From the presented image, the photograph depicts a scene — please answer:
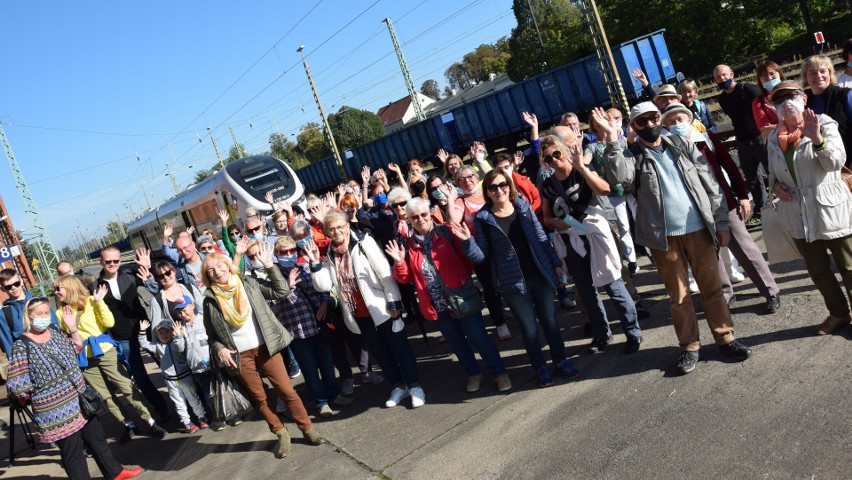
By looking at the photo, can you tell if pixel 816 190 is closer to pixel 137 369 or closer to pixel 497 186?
pixel 497 186

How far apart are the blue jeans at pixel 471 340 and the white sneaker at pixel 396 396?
0.70m

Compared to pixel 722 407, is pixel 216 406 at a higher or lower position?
higher

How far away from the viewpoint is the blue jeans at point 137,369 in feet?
23.4

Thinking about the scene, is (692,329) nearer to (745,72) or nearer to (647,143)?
(647,143)

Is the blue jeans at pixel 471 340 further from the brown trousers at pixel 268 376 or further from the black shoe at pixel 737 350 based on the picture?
the black shoe at pixel 737 350

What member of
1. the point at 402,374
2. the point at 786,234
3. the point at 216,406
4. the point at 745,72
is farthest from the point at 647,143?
the point at 745,72

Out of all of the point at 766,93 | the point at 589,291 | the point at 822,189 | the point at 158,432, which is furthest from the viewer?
the point at 158,432

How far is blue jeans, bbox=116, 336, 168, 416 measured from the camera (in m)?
7.13

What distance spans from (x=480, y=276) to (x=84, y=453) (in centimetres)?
389

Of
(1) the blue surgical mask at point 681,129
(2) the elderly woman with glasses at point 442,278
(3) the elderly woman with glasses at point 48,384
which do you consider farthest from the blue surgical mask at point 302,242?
(1) the blue surgical mask at point 681,129

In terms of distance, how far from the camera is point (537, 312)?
5.31 meters

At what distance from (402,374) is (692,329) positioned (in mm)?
2723

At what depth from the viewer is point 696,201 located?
4.55 meters

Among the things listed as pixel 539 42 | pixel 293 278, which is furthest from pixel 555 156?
pixel 539 42
